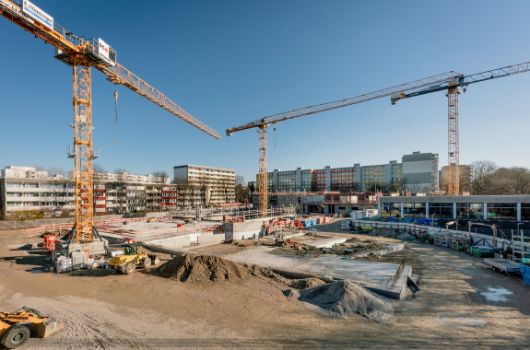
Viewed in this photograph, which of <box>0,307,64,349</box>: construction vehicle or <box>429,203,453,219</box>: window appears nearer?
<box>0,307,64,349</box>: construction vehicle

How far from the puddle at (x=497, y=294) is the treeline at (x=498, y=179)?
55.4 m

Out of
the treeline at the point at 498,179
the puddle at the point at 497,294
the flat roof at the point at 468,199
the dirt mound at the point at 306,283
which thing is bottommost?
the puddle at the point at 497,294

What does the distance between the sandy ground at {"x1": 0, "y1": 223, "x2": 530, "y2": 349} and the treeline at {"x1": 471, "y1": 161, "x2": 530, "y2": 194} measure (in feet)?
194

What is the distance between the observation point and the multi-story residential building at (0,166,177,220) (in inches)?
1906

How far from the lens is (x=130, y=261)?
16.2m

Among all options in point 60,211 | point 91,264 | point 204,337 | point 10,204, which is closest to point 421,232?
point 204,337

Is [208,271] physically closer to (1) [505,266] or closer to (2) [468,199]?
(1) [505,266]

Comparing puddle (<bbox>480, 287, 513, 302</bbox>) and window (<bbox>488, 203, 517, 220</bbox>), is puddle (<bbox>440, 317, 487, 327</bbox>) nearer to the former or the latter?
puddle (<bbox>480, 287, 513, 302</bbox>)

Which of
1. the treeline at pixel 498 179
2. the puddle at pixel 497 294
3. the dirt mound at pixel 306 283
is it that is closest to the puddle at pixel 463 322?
the puddle at pixel 497 294

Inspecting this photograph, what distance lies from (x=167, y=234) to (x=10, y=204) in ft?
134

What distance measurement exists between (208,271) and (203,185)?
7342cm

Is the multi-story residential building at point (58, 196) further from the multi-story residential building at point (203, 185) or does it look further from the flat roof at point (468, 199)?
the flat roof at point (468, 199)

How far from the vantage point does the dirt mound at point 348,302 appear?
34.8 feet

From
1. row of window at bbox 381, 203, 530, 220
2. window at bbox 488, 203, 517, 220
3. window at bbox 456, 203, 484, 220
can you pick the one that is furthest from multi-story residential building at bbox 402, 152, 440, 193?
window at bbox 488, 203, 517, 220
